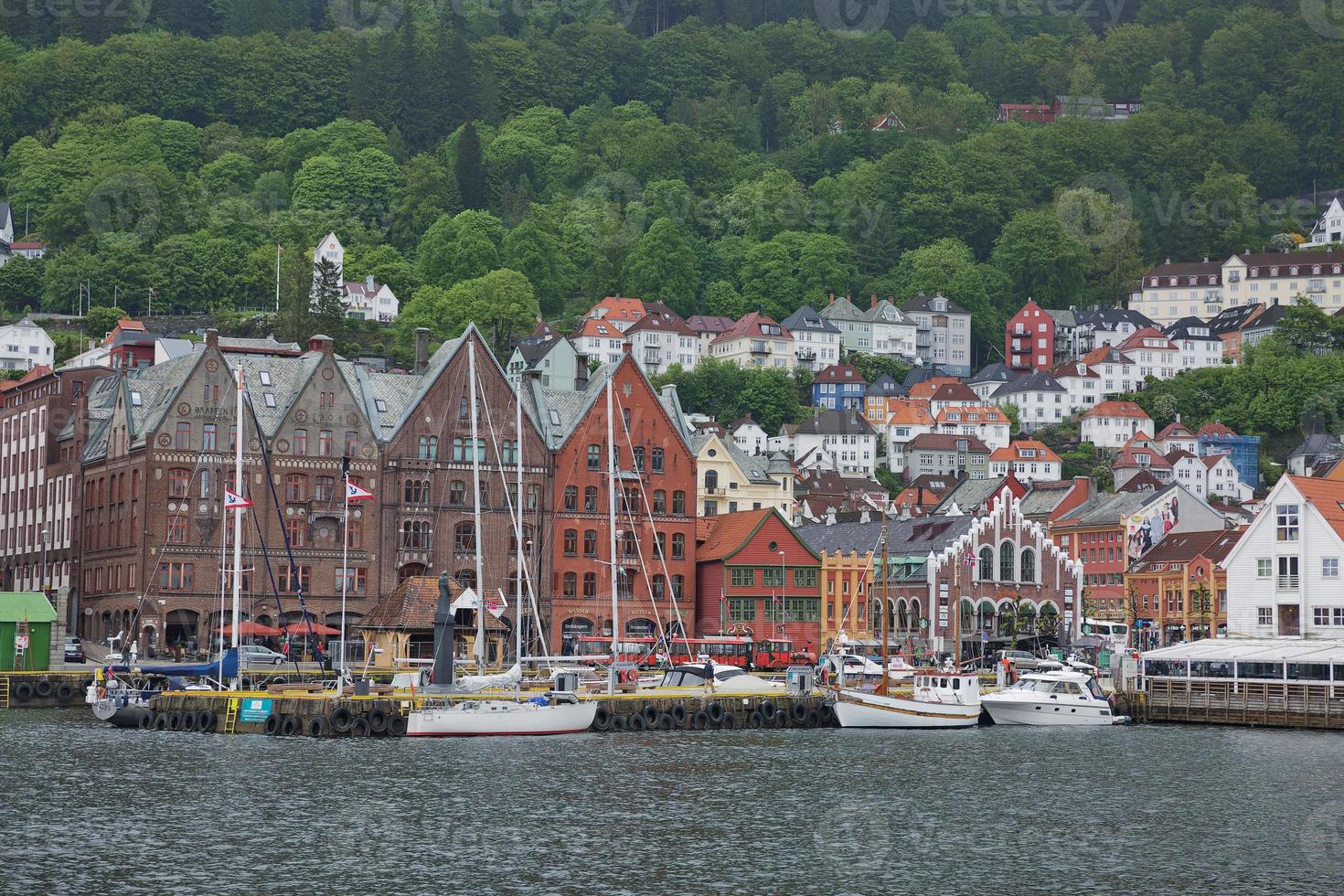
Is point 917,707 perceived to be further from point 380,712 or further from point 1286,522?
point 1286,522

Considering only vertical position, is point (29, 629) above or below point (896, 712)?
above

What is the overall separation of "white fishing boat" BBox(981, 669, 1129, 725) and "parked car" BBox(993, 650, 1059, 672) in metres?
10.1

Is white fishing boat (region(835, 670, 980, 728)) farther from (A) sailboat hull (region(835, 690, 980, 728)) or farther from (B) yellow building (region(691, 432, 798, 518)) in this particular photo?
(B) yellow building (region(691, 432, 798, 518))

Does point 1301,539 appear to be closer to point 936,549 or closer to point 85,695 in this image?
point 936,549

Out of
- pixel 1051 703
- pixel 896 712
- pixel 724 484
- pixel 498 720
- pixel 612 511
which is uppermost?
pixel 724 484

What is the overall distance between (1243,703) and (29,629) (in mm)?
60211

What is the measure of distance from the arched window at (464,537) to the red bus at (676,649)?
8470 mm

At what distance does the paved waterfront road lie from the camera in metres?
48.7

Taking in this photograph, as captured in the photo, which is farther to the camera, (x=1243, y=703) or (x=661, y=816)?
(x=1243, y=703)

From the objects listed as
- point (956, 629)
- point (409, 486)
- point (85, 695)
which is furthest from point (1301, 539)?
point (85, 695)

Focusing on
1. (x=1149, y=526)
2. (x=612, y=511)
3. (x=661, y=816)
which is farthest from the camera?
(x=1149, y=526)

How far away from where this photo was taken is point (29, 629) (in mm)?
101312

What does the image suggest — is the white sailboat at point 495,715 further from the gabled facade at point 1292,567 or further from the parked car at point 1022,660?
the gabled facade at point 1292,567

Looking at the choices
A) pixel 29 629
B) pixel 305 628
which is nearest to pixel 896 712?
pixel 305 628
